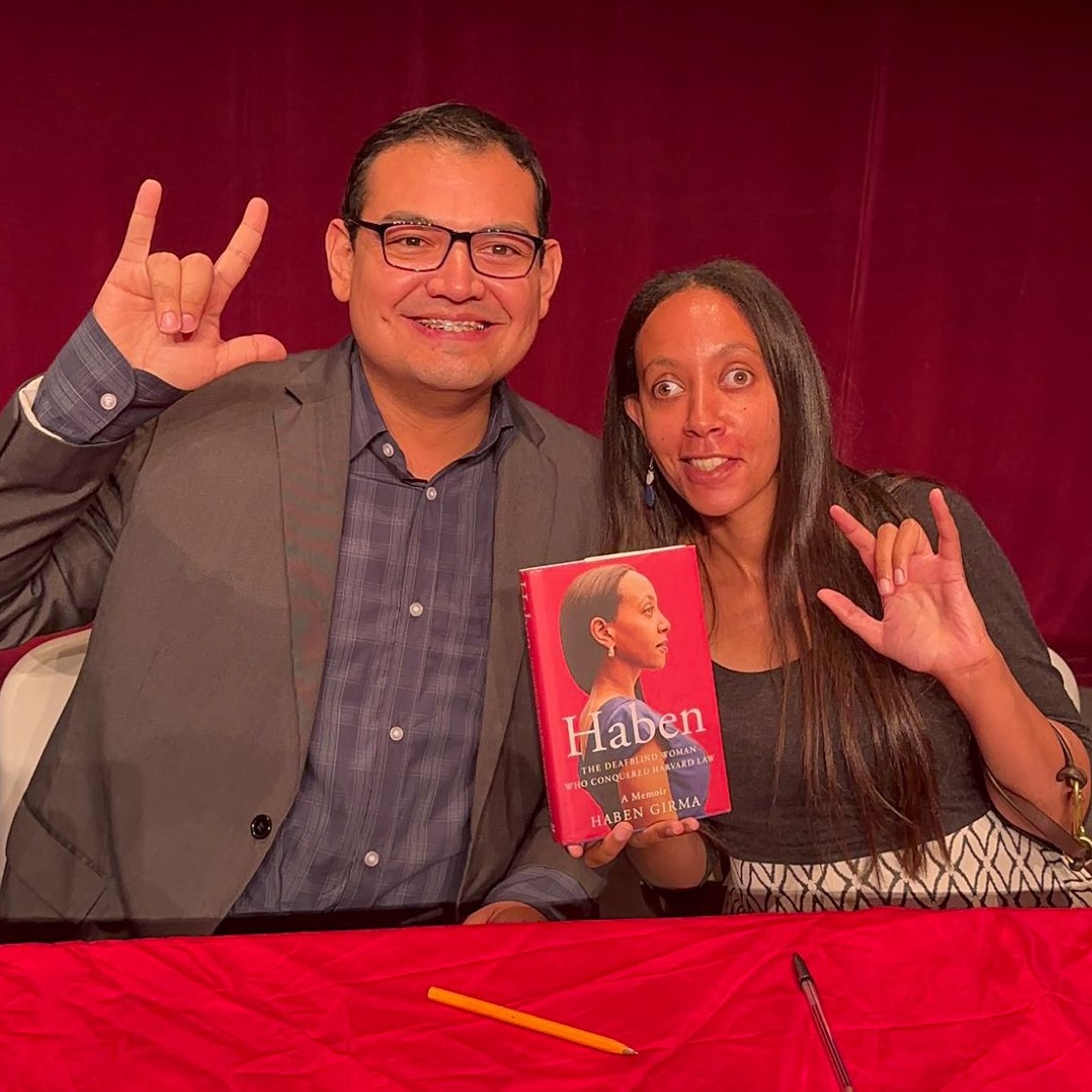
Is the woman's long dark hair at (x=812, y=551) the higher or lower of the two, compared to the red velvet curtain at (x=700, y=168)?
lower

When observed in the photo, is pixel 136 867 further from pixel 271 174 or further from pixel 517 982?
pixel 271 174

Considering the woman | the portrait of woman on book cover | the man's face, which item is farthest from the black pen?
the man's face

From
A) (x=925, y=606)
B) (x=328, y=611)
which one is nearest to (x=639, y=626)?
(x=925, y=606)

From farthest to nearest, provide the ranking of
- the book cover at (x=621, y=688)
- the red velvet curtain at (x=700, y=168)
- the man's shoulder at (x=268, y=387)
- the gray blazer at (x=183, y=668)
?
the red velvet curtain at (x=700, y=168) → the man's shoulder at (x=268, y=387) → the gray blazer at (x=183, y=668) → the book cover at (x=621, y=688)

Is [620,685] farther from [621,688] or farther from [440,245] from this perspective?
[440,245]

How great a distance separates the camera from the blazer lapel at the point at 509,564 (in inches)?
65.5

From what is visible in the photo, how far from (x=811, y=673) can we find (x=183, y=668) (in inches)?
34.9

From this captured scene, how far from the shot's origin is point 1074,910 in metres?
1.18

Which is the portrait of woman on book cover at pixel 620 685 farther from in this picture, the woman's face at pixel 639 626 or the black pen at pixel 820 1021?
the black pen at pixel 820 1021

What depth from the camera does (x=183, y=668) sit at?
5.20 ft

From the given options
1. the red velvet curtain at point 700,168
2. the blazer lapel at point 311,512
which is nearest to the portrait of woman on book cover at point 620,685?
the blazer lapel at point 311,512

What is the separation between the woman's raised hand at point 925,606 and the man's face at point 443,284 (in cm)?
55

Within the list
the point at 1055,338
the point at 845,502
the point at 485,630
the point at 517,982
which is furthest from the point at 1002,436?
the point at 517,982

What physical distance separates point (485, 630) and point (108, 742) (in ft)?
1.80
